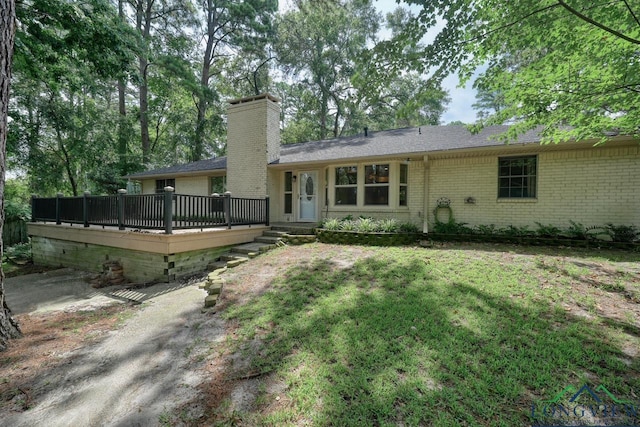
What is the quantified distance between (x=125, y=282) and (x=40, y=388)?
16.6ft

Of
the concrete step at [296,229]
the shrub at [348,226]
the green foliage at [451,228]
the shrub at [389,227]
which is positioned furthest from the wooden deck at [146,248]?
the green foliage at [451,228]

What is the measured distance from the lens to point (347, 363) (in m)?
2.74

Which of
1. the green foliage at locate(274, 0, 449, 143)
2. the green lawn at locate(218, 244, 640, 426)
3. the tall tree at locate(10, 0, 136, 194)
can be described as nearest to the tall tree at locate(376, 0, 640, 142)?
the green lawn at locate(218, 244, 640, 426)

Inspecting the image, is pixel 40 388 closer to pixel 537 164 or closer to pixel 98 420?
pixel 98 420

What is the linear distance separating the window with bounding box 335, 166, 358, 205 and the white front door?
3.22 ft

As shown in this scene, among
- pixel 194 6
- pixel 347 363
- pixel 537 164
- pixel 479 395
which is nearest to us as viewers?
pixel 479 395

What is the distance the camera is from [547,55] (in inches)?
197

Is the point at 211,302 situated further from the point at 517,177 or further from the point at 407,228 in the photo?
the point at 517,177

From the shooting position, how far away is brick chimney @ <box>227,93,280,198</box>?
34.4 feet

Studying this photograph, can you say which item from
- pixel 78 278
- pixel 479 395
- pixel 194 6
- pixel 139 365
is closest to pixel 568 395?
pixel 479 395

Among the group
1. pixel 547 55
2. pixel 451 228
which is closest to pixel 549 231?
pixel 451 228

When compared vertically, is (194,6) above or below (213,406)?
above

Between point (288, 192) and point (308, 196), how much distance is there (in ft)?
3.09
